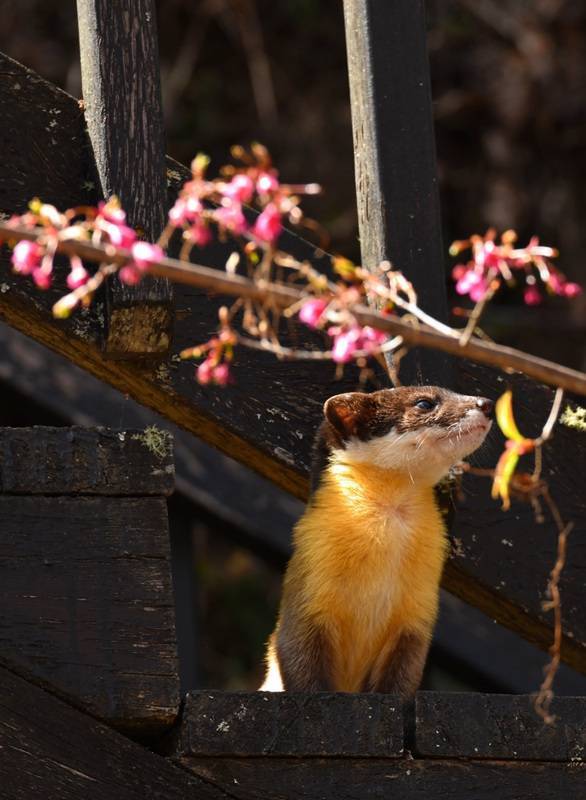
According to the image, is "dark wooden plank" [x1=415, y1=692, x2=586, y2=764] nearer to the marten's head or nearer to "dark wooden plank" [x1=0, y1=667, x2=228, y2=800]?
"dark wooden plank" [x1=0, y1=667, x2=228, y2=800]

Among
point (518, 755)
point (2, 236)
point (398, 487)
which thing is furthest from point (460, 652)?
point (2, 236)

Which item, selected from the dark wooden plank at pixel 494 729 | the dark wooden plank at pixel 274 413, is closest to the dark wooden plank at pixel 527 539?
the dark wooden plank at pixel 274 413

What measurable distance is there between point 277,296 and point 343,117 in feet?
23.7

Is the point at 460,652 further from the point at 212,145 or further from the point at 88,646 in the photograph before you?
the point at 212,145

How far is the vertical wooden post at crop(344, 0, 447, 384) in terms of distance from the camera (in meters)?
3.56

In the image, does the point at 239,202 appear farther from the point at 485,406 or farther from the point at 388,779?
the point at 485,406

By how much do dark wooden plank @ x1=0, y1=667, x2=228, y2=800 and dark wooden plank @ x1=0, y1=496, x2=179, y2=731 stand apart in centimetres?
4

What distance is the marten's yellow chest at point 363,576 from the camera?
377cm

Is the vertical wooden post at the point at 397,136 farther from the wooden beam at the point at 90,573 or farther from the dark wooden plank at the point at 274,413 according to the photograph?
the wooden beam at the point at 90,573

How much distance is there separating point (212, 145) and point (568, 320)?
7.50 feet

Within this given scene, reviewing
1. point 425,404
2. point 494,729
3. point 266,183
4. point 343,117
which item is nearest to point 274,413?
point 425,404

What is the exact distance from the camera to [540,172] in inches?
354

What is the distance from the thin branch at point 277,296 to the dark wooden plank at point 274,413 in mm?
1434

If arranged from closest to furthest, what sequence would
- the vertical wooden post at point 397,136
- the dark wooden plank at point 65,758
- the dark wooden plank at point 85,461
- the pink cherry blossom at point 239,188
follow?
1. the pink cherry blossom at point 239,188
2. the dark wooden plank at point 65,758
3. the dark wooden plank at point 85,461
4. the vertical wooden post at point 397,136
